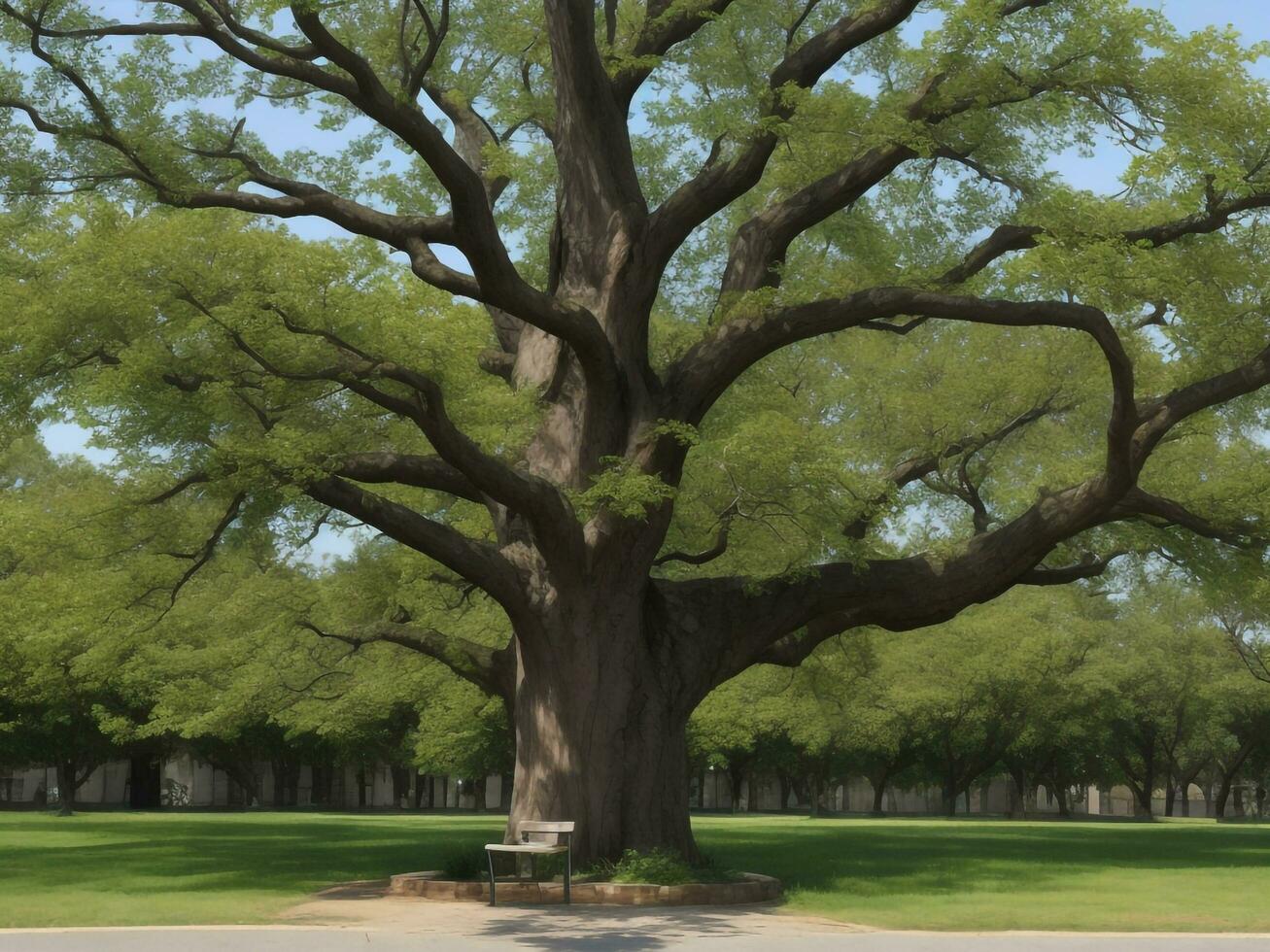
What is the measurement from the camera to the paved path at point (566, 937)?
1167cm

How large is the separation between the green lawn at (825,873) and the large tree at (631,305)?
346cm

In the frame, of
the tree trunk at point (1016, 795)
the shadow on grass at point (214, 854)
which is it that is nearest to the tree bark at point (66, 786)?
the shadow on grass at point (214, 854)

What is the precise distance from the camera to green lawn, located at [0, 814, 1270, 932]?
1497cm

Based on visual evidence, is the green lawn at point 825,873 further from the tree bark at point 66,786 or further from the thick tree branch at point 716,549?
the tree bark at point 66,786

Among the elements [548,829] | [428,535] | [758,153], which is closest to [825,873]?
[548,829]

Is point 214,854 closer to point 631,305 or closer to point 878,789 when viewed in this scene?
point 631,305

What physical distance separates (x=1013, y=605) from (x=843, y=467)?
43389mm

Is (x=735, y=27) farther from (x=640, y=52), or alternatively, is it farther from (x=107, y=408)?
(x=107, y=408)

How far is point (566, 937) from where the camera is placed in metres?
12.5

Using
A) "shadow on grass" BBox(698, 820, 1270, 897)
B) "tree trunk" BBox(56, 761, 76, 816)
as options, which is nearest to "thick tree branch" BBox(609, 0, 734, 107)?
"shadow on grass" BBox(698, 820, 1270, 897)

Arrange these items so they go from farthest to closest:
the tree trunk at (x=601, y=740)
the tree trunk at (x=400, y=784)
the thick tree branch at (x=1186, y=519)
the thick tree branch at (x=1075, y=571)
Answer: the tree trunk at (x=400, y=784)
the thick tree branch at (x=1075, y=571)
the thick tree branch at (x=1186, y=519)
the tree trunk at (x=601, y=740)

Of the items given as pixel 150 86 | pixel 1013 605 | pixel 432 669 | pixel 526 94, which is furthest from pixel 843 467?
pixel 1013 605

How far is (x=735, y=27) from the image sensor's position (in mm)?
22453

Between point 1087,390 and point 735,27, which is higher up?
point 735,27
